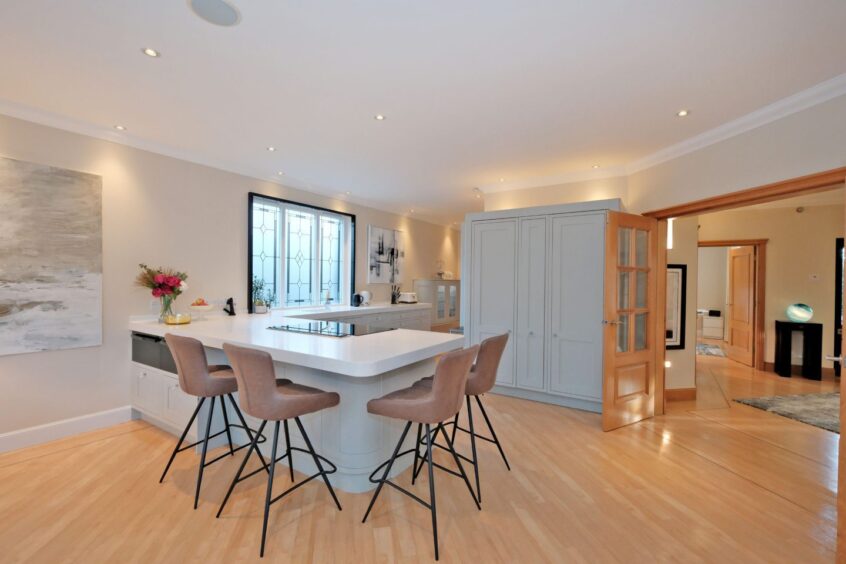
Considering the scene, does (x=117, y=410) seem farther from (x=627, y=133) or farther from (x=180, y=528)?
(x=627, y=133)

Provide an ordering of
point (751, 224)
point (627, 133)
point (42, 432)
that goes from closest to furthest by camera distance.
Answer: point (42, 432) < point (627, 133) < point (751, 224)

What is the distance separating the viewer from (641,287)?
383cm

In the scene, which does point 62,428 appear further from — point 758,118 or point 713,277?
point 713,277

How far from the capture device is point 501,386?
4430mm

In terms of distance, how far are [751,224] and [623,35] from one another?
5.63 m

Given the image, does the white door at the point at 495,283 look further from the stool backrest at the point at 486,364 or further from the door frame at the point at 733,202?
the stool backrest at the point at 486,364

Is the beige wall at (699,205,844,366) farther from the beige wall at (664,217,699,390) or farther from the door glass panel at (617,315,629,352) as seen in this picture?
the door glass panel at (617,315,629,352)

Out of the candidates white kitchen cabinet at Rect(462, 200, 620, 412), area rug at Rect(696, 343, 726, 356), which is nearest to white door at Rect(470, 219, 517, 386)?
white kitchen cabinet at Rect(462, 200, 620, 412)

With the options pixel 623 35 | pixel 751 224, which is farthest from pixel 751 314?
pixel 623 35

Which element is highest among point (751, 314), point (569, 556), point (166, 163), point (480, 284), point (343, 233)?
point (166, 163)

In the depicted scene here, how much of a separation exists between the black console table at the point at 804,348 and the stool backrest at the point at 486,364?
→ 5.72 meters

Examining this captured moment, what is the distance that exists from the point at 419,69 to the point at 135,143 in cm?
292

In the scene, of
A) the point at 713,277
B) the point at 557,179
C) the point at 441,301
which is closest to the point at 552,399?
the point at 557,179

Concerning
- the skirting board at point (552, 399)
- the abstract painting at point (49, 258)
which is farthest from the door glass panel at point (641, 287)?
the abstract painting at point (49, 258)
